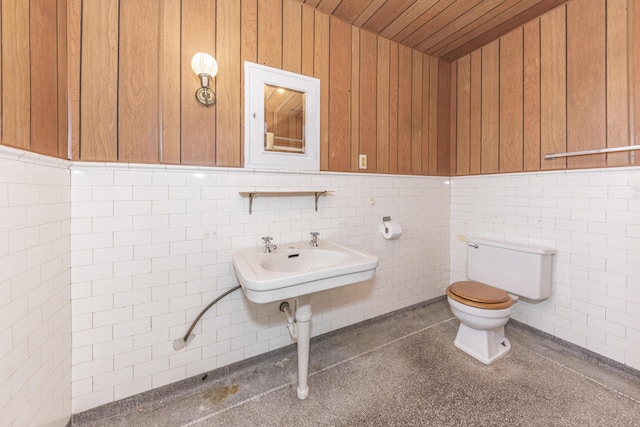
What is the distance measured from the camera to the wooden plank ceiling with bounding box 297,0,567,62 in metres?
1.77

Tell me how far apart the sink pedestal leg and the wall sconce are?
51.2 inches

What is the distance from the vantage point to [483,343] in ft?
5.66

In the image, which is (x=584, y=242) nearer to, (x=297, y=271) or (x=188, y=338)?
(x=297, y=271)

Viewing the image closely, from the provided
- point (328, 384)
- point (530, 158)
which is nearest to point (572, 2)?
point (530, 158)

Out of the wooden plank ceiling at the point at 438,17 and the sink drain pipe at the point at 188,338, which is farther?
the wooden plank ceiling at the point at 438,17

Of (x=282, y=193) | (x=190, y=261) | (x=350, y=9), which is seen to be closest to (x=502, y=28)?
(x=350, y=9)

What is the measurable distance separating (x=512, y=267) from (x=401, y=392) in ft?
4.29

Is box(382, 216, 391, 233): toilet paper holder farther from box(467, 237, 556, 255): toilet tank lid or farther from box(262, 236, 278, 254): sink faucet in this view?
box(262, 236, 278, 254): sink faucet

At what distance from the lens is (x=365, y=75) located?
205cm

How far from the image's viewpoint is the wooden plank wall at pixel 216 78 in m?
1.30

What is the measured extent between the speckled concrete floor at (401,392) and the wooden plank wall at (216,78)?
136cm

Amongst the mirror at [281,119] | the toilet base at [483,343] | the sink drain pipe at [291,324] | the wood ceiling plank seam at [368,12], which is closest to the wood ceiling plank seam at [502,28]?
the wood ceiling plank seam at [368,12]

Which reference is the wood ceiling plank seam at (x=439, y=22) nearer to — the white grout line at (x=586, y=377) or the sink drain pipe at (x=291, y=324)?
the sink drain pipe at (x=291, y=324)

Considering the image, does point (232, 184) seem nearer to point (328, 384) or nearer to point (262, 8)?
point (262, 8)
